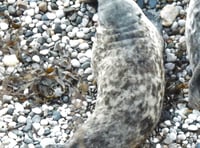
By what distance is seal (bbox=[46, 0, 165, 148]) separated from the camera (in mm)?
3449

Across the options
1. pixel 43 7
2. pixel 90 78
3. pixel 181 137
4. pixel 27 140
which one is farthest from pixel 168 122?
pixel 43 7

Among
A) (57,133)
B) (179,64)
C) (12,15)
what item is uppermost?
(12,15)

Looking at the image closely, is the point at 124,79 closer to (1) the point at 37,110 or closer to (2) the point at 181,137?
(2) the point at 181,137

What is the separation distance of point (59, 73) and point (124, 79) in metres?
0.51

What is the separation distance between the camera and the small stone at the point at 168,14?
4078 millimetres

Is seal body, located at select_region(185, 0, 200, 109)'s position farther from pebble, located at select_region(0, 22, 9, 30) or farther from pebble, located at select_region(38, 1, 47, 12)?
pebble, located at select_region(0, 22, 9, 30)

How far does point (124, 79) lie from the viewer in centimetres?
358

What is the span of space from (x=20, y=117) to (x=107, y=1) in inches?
31.3

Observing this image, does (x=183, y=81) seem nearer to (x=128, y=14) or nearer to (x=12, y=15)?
(x=128, y=14)

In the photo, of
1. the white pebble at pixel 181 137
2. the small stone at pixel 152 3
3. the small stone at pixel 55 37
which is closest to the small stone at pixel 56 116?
the small stone at pixel 55 37

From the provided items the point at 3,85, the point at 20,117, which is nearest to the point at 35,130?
the point at 20,117

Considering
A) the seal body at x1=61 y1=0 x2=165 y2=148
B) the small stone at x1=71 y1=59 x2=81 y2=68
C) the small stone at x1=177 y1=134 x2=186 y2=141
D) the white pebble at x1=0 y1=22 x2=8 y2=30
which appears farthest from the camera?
the white pebble at x1=0 y1=22 x2=8 y2=30

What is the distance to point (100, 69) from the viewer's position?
375 cm

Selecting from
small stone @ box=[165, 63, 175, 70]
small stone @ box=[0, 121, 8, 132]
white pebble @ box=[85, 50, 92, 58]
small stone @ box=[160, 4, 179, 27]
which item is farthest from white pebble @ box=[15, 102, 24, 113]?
small stone @ box=[160, 4, 179, 27]
